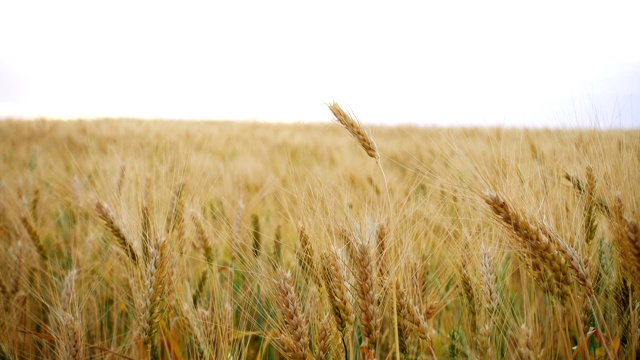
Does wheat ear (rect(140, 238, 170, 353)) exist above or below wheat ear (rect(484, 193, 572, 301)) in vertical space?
below

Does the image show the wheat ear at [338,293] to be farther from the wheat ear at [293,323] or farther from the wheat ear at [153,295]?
the wheat ear at [153,295]

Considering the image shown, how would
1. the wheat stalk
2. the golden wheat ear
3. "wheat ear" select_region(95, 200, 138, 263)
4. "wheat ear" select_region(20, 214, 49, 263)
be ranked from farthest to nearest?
"wheat ear" select_region(20, 214, 49, 263), "wheat ear" select_region(95, 200, 138, 263), the golden wheat ear, the wheat stalk

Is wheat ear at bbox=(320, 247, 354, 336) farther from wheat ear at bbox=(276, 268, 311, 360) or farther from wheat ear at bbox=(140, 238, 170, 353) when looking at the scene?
wheat ear at bbox=(140, 238, 170, 353)

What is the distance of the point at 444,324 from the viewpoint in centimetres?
136

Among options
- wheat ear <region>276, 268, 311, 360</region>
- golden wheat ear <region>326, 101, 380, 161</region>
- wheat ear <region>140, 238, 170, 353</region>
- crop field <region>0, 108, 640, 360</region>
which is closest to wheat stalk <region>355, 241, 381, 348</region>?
crop field <region>0, 108, 640, 360</region>

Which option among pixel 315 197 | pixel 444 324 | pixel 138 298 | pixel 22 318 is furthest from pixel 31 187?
pixel 444 324

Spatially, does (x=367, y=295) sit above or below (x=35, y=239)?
above

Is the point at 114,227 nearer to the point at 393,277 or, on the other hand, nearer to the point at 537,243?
the point at 393,277

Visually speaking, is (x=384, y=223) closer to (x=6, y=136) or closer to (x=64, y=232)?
(x=64, y=232)

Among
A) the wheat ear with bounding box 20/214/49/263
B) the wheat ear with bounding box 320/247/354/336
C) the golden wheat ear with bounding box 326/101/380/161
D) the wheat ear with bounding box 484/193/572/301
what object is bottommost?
the wheat ear with bounding box 20/214/49/263

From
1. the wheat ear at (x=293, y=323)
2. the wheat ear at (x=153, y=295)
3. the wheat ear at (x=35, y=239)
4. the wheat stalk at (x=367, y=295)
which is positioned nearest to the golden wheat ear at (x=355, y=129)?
the wheat stalk at (x=367, y=295)

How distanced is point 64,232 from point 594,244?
2.52m

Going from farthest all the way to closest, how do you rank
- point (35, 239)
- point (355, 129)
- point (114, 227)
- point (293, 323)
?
point (35, 239) → point (114, 227) → point (355, 129) → point (293, 323)

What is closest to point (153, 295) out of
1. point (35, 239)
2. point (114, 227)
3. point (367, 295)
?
point (114, 227)
